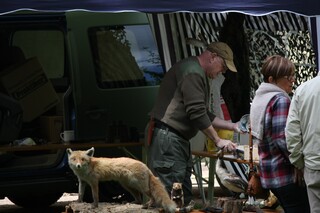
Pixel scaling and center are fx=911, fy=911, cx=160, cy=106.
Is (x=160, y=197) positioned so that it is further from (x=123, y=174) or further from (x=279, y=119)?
(x=279, y=119)

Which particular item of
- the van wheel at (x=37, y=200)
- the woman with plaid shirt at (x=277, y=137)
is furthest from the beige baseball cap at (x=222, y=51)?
the van wheel at (x=37, y=200)

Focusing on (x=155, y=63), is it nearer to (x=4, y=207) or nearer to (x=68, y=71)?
(x=68, y=71)

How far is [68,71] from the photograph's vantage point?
966 centimetres

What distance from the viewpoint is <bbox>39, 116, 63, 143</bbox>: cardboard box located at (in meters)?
9.39

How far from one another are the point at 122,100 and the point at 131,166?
Result: 3301mm

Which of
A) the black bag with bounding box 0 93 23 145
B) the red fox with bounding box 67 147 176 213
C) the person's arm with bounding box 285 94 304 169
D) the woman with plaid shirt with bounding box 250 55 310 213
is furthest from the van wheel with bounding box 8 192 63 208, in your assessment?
the person's arm with bounding box 285 94 304 169

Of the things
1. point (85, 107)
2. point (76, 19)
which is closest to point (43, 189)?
point (85, 107)

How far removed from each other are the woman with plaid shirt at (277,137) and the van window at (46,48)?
192 inches

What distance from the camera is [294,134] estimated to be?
229 inches

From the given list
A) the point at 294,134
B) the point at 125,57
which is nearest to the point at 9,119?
the point at 125,57

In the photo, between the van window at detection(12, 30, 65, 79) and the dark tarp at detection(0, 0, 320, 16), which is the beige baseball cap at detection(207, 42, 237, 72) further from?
the van window at detection(12, 30, 65, 79)

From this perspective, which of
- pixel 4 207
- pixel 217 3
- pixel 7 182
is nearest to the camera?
pixel 217 3

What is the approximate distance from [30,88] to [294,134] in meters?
4.49

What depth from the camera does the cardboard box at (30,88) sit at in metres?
9.60
